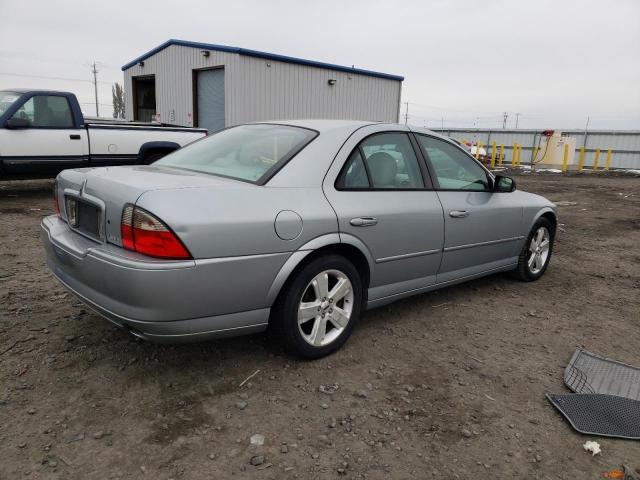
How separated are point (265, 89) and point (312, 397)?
13.4 metres

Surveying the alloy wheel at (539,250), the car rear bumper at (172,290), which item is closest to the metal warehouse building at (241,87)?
the alloy wheel at (539,250)

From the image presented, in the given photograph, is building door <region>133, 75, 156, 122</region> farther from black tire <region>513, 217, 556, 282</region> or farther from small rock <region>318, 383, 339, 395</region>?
small rock <region>318, 383, 339, 395</region>

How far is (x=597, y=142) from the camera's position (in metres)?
27.9

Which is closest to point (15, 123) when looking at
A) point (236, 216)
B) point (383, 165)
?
point (383, 165)

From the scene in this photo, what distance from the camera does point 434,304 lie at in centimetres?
429

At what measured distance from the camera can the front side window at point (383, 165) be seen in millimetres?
3270

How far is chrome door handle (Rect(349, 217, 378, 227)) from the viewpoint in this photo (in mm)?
3119

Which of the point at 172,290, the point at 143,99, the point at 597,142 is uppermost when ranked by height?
the point at 143,99

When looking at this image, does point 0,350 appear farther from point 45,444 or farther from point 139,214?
point 139,214

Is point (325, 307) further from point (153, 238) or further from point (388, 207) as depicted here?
point (153, 238)

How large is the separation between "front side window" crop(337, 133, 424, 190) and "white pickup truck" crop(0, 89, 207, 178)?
21.0 ft

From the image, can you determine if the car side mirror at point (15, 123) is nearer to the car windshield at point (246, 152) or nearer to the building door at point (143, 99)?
the car windshield at point (246, 152)

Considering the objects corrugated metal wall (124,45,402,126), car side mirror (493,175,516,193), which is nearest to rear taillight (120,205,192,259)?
car side mirror (493,175,516,193)

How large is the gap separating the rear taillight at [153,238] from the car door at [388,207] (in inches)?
39.9
